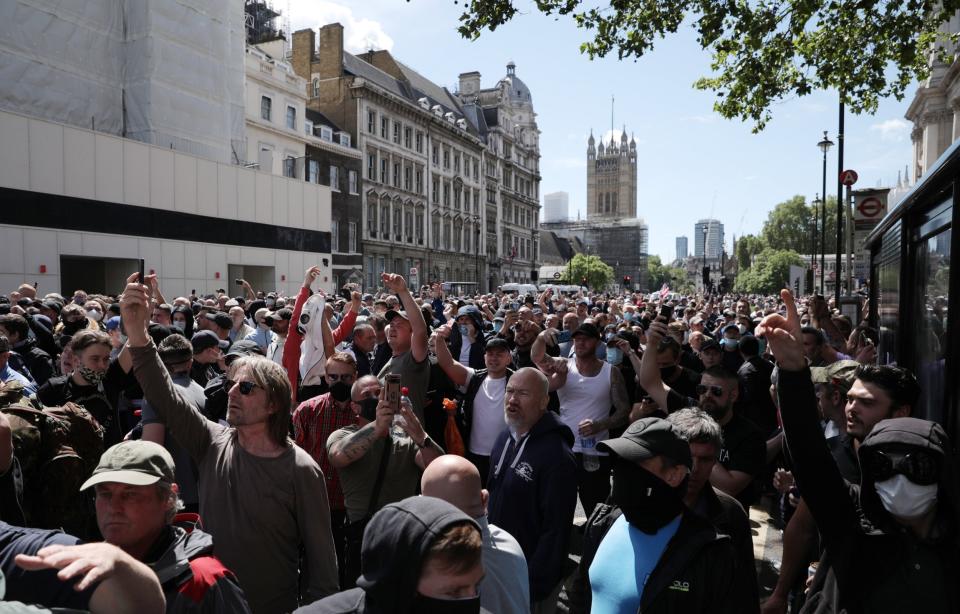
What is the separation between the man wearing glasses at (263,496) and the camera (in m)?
2.97

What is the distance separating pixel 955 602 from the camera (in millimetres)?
2084

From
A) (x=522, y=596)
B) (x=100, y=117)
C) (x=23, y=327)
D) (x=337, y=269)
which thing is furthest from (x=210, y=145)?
(x=522, y=596)

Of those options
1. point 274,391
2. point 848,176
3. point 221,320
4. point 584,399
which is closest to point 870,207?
point 848,176

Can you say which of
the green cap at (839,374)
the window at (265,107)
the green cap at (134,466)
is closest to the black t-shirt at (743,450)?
the green cap at (839,374)

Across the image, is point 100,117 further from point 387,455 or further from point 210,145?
point 387,455

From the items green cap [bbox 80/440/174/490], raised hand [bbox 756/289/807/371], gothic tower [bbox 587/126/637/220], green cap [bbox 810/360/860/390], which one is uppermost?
gothic tower [bbox 587/126/637/220]

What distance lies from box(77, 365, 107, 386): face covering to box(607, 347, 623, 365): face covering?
14.1 feet

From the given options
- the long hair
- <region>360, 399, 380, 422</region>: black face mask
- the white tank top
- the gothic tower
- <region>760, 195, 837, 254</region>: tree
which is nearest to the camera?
the long hair

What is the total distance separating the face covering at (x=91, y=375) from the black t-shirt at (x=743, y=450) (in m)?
4.07

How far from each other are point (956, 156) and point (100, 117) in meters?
29.8

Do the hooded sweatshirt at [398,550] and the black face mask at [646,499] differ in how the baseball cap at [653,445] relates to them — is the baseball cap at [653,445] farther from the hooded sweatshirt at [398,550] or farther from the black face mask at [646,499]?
the hooded sweatshirt at [398,550]

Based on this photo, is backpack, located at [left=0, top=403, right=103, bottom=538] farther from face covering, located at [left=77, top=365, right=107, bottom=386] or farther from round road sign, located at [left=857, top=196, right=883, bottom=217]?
round road sign, located at [left=857, top=196, right=883, bottom=217]

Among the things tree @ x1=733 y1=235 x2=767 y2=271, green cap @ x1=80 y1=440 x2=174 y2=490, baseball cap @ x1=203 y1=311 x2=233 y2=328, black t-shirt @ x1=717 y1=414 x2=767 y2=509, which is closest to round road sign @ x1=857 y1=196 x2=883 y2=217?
black t-shirt @ x1=717 y1=414 x2=767 y2=509

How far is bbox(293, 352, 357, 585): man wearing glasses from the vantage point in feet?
13.9
